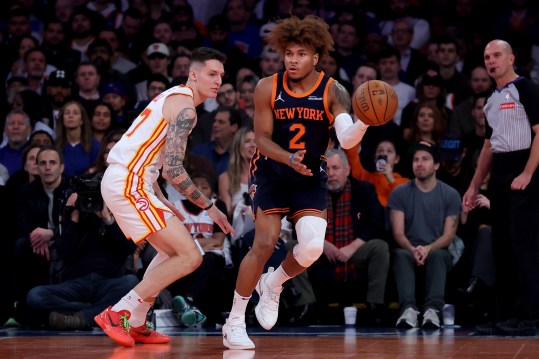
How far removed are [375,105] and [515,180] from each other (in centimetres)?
203

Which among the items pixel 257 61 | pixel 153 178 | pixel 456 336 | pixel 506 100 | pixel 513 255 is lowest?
pixel 456 336

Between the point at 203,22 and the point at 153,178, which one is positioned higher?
the point at 203,22

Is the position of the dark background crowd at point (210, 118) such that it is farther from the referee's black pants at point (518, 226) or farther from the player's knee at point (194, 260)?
the player's knee at point (194, 260)

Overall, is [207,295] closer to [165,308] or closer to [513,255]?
[165,308]

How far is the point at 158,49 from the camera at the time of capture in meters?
11.9

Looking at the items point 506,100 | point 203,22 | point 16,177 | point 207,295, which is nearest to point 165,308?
point 207,295

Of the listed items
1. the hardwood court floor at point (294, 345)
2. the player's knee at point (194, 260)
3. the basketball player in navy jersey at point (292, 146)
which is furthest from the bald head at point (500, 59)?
the player's knee at point (194, 260)

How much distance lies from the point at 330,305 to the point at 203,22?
548cm

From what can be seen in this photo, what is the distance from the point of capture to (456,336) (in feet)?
24.5

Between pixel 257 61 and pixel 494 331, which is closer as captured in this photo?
pixel 494 331

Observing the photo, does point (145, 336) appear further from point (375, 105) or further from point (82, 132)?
point (82, 132)

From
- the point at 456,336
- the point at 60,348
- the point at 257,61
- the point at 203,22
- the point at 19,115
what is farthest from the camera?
the point at 203,22

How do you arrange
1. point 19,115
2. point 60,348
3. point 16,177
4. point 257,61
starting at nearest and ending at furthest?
point 60,348 → point 16,177 → point 19,115 → point 257,61

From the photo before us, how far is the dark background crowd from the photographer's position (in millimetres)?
8906
